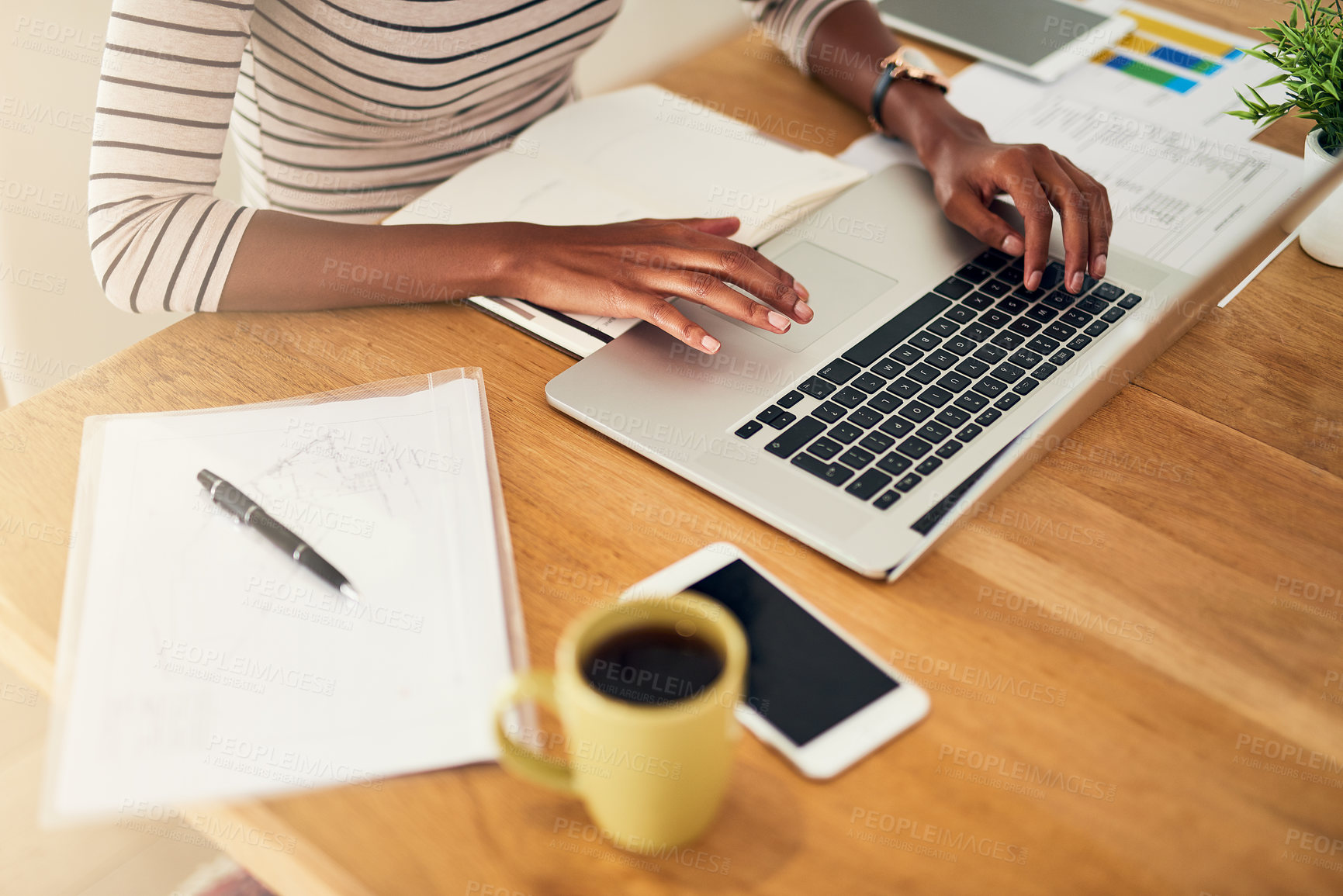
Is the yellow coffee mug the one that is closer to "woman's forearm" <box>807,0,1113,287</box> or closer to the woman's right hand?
the woman's right hand

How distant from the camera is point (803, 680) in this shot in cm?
54

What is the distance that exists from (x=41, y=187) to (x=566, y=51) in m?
0.66

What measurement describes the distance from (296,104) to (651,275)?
0.49 metres

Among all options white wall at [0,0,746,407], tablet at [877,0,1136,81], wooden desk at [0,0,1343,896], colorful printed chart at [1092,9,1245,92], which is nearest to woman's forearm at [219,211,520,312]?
wooden desk at [0,0,1343,896]

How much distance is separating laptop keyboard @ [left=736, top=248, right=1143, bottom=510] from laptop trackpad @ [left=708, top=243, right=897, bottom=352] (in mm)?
34

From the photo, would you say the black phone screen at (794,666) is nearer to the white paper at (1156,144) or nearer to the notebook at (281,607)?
the notebook at (281,607)

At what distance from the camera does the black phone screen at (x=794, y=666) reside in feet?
1.73

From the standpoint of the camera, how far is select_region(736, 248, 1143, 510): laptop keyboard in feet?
2.20

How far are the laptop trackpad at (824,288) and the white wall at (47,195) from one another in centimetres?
77

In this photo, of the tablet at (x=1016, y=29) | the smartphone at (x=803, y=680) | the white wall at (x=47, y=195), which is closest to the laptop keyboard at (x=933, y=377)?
the smartphone at (x=803, y=680)

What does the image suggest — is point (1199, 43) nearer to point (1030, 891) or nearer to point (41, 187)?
point (1030, 891)

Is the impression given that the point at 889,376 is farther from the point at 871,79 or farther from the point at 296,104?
the point at 296,104

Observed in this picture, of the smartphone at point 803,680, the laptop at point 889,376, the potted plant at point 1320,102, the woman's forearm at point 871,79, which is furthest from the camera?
the woman's forearm at point 871,79

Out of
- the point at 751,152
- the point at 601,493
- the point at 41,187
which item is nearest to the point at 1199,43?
the point at 751,152
